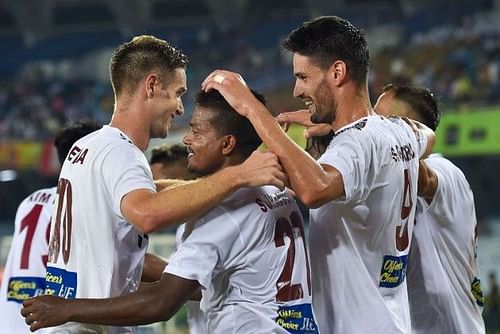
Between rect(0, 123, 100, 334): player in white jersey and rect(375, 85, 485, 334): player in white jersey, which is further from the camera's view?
rect(0, 123, 100, 334): player in white jersey

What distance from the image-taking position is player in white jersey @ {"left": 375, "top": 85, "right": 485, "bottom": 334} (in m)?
4.43

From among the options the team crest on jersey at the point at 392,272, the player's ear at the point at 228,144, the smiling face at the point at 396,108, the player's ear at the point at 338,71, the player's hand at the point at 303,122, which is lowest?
the team crest on jersey at the point at 392,272

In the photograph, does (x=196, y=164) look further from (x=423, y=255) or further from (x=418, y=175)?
(x=423, y=255)

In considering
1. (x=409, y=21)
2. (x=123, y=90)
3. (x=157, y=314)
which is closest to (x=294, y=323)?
(x=157, y=314)

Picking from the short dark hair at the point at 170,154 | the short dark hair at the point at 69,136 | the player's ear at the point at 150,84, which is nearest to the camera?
the player's ear at the point at 150,84

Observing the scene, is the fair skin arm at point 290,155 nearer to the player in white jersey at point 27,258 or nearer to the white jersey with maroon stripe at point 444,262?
the white jersey with maroon stripe at point 444,262

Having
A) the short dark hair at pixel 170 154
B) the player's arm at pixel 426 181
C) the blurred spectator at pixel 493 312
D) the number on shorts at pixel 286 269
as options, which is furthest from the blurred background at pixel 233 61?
the number on shorts at pixel 286 269

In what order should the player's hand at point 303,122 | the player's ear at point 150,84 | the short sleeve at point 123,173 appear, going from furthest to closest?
the player's hand at point 303,122 < the player's ear at point 150,84 < the short sleeve at point 123,173

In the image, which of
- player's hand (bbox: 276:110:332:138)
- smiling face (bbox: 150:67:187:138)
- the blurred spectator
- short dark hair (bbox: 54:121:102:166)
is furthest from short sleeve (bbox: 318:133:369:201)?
the blurred spectator

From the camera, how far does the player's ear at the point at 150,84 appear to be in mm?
3801

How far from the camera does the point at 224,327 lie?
3389 millimetres

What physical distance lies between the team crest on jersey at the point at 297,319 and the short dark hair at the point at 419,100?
1506mm

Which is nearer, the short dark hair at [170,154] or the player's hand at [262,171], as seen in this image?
the player's hand at [262,171]

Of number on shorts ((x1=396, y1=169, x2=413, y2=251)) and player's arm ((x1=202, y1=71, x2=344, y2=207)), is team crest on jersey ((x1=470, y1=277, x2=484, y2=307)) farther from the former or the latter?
player's arm ((x1=202, y1=71, x2=344, y2=207))
